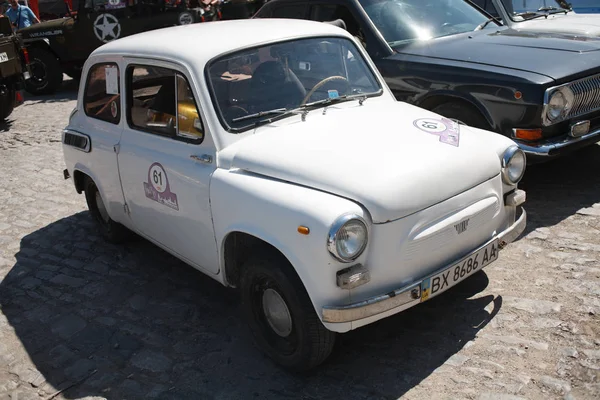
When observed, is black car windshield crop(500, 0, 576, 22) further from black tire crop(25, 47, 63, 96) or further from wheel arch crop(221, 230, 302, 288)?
black tire crop(25, 47, 63, 96)

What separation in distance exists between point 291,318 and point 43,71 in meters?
11.8

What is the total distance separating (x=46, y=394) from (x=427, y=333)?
230 centimetres

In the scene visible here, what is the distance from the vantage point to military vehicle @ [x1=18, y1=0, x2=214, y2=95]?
12.7m

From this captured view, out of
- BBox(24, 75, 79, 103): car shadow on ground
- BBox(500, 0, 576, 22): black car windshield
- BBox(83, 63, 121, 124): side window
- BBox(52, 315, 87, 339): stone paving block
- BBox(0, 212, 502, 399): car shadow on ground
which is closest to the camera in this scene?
BBox(0, 212, 502, 399): car shadow on ground

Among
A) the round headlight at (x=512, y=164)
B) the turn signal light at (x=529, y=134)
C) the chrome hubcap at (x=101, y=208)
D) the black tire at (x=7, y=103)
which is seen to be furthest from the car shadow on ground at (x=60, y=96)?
the round headlight at (x=512, y=164)

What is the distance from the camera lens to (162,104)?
4.47m

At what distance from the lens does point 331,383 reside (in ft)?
11.3

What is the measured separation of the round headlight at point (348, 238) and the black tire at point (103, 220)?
2.99m

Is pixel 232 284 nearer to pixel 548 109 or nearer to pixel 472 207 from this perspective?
pixel 472 207

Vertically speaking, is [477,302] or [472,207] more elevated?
[472,207]

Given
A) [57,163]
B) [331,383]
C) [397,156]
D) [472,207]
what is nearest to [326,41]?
[397,156]

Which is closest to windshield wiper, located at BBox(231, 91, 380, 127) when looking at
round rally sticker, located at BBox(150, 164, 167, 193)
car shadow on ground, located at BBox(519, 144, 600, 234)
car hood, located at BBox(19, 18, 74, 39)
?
round rally sticker, located at BBox(150, 164, 167, 193)

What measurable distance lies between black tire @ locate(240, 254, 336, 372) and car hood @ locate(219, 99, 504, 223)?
0.51m

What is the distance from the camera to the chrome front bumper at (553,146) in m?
5.11
